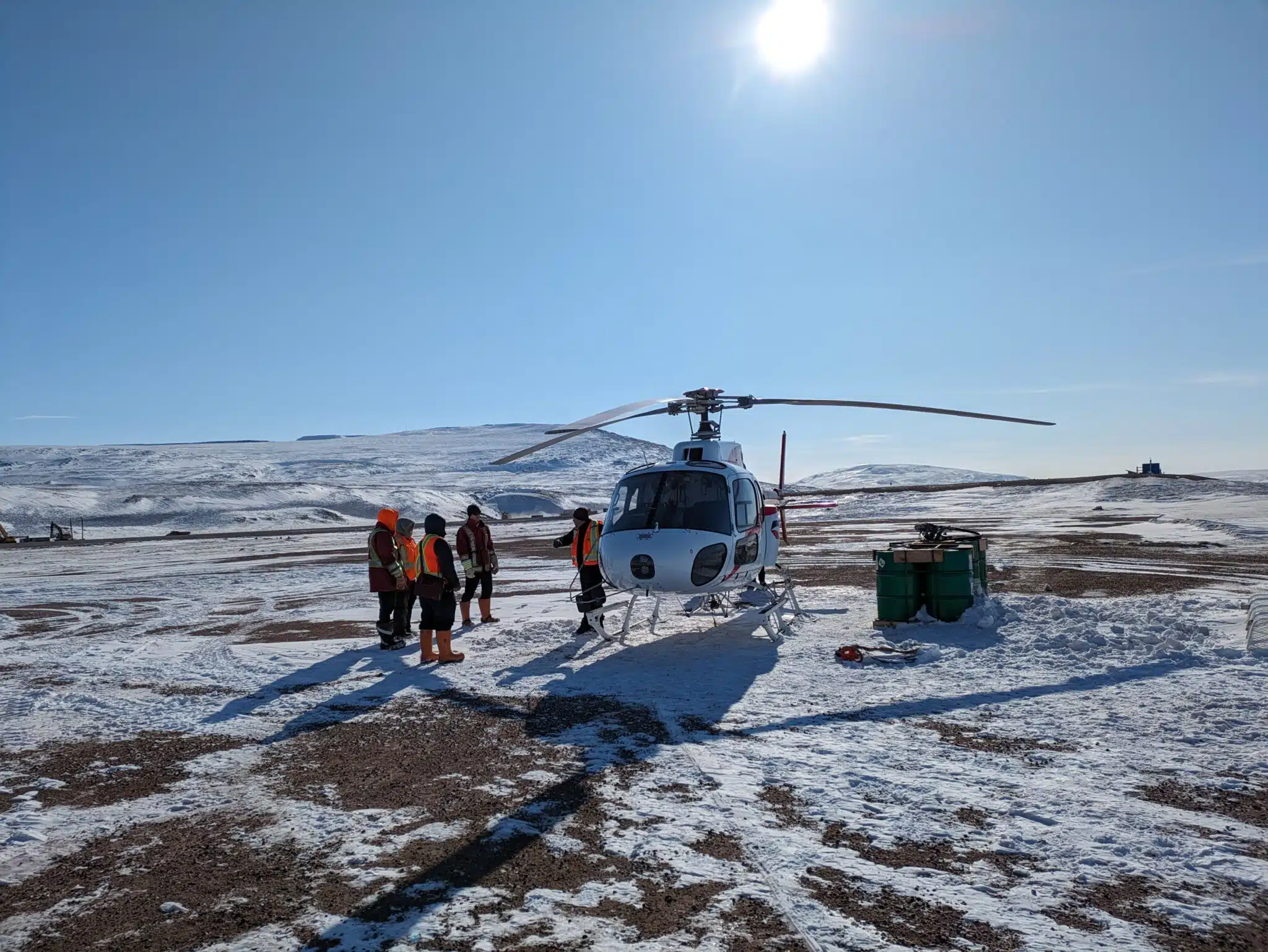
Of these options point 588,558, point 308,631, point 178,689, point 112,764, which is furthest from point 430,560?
point 112,764

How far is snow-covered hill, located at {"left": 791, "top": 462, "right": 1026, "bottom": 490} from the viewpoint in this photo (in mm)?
134250

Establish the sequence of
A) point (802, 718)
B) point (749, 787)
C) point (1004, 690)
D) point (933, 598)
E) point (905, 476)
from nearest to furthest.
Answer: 1. point (749, 787)
2. point (802, 718)
3. point (1004, 690)
4. point (933, 598)
5. point (905, 476)

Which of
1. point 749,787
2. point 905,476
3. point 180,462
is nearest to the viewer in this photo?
point 749,787

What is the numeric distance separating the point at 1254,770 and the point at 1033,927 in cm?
297

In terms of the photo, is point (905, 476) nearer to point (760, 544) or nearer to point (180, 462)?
point (180, 462)

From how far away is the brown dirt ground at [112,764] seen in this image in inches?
218

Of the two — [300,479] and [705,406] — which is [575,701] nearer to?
[705,406]

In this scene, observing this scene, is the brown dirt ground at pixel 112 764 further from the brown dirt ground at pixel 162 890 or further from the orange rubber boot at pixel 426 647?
the orange rubber boot at pixel 426 647

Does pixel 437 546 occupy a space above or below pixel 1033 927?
above

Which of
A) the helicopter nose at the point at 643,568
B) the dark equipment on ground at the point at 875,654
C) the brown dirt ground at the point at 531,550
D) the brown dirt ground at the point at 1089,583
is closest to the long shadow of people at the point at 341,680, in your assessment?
the helicopter nose at the point at 643,568

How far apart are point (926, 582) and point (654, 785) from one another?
23.3 ft

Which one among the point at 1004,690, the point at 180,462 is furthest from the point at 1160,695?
the point at 180,462

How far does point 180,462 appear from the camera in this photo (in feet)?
405

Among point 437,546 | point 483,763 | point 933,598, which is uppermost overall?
point 437,546
